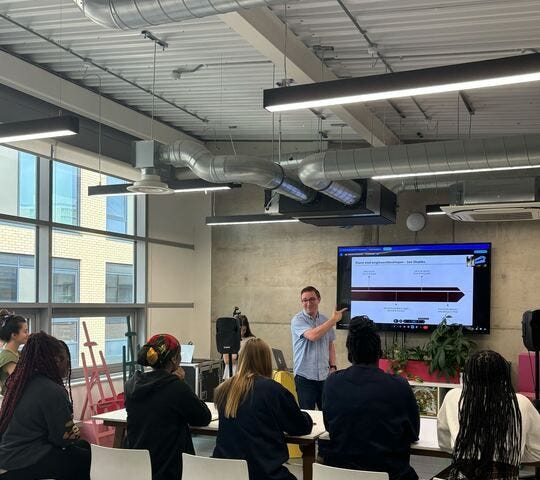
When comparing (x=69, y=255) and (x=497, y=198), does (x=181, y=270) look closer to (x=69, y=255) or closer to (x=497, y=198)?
(x=69, y=255)

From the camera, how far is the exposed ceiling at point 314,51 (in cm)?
524

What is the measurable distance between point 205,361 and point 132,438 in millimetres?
5371

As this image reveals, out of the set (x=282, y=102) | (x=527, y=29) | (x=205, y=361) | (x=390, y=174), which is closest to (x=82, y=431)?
(x=205, y=361)

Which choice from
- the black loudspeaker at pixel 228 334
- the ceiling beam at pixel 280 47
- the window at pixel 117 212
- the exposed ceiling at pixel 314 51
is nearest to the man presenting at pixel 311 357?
the black loudspeaker at pixel 228 334

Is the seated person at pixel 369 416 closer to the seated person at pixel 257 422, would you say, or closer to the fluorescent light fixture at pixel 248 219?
the seated person at pixel 257 422

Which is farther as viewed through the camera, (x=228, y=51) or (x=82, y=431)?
(x=82, y=431)

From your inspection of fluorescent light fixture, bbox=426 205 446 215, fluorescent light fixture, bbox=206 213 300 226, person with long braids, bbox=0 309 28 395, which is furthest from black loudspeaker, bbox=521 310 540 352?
person with long braids, bbox=0 309 28 395

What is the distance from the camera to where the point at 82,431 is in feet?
24.8

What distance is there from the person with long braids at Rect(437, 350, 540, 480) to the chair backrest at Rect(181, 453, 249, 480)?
3.40 ft

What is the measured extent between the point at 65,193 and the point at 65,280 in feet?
3.41

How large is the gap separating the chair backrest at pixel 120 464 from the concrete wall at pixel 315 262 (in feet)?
20.3

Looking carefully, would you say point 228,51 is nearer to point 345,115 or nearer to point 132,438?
point 345,115

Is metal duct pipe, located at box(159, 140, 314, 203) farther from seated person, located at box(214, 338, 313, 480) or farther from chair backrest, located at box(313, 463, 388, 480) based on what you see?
chair backrest, located at box(313, 463, 388, 480)

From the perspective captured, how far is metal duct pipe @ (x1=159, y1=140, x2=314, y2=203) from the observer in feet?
22.6
